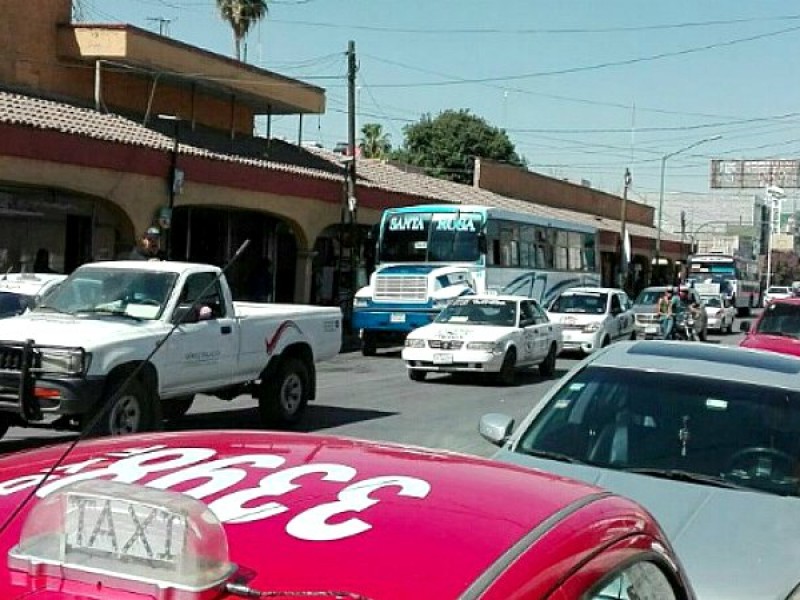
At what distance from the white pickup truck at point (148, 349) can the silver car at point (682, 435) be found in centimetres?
373

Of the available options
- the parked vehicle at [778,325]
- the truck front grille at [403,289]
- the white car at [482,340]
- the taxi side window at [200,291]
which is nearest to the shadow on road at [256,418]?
the taxi side window at [200,291]

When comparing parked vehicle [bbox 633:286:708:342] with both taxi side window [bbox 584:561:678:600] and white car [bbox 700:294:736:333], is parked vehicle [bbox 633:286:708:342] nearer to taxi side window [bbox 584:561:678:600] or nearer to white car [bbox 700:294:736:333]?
white car [bbox 700:294:736:333]

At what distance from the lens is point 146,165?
25.1 metres

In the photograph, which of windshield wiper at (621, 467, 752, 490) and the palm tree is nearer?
windshield wiper at (621, 467, 752, 490)

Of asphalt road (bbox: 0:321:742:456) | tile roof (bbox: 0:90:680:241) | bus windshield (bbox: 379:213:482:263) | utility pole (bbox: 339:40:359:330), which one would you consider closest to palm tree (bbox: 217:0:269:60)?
tile roof (bbox: 0:90:680:241)

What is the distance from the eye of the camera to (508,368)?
20203mm

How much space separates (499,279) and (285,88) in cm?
960

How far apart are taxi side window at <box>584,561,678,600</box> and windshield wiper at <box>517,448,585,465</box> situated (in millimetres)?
3235

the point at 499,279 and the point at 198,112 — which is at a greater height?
the point at 198,112

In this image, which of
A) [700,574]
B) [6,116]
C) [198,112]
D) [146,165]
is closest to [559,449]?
[700,574]

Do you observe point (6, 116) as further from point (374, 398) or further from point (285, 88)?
point (285, 88)

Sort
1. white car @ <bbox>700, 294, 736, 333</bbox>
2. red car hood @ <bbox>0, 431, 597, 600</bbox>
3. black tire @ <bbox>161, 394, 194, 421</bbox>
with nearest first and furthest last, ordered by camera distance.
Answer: red car hood @ <bbox>0, 431, 597, 600</bbox> < black tire @ <bbox>161, 394, 194, 421</bbox> < white car @ <bbox>700, 294, 736, 333</bbox>

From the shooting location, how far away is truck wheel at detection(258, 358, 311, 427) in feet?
44.2

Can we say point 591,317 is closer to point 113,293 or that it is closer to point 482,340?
point 482,340
